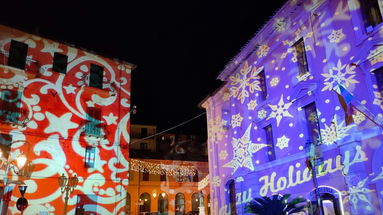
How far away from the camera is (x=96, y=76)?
2242cm

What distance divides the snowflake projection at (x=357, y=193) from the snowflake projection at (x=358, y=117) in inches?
73.2

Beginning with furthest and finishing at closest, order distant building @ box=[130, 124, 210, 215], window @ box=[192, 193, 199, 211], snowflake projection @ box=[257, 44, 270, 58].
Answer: window @ box=[192, 193, 199, 211]
distant building @ box=[130, 124, 210, 215]
snowflake projection @ box=[257, 44, 270, 58]

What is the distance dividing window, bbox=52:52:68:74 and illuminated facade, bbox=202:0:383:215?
32.8 ft

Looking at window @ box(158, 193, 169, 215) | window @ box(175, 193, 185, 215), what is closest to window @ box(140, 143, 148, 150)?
window @ box(158, 193, 169, 215)

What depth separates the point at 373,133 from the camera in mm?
10500

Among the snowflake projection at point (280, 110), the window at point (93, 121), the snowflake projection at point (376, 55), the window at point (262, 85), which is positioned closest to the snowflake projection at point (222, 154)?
the window at point (262, 85)

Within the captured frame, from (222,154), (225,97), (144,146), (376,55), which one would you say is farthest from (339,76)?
(144,146)

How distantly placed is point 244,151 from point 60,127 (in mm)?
10976

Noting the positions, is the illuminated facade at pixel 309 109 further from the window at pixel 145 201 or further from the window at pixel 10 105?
the window at pixel 145 201

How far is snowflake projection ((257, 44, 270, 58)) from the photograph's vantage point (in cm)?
1723

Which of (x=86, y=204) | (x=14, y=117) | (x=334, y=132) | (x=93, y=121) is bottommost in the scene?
(x=86, y=204)

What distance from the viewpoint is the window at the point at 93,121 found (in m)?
21.2

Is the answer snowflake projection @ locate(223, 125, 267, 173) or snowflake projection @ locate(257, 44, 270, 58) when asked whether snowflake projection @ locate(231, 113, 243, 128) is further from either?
snowflake projection @ locate(257, 44, 270, 58)

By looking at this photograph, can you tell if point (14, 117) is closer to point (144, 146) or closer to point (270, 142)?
point (270, 142)
